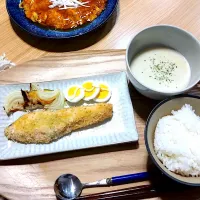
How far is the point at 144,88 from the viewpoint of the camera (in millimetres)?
1010

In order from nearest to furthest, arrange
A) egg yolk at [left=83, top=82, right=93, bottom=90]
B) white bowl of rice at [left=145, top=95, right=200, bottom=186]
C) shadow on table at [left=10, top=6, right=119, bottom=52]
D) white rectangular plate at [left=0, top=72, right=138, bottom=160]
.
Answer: white bowl of rice at [left=145, top=95, right=200, bottom=186]
white rectangular plate at [left=0, top=72, right=138, bottom=160]
egg yolk at [left=83, top=82, right=93, bottom=90]
shadow on table at [left=10, top=6, right=119, bottom=52]

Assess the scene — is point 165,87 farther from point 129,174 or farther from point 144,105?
point 129,174

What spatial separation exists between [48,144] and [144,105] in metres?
0.32

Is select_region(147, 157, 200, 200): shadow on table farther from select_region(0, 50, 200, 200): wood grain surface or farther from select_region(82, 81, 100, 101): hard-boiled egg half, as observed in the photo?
select_region(82, 81, 100, 101): hard-boiled egg half

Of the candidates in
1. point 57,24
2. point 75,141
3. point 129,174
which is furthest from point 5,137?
point 57,24

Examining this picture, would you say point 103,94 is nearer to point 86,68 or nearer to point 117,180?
point 86,68

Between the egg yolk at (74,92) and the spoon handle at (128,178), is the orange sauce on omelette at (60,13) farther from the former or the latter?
the spoon handle at (128,178)

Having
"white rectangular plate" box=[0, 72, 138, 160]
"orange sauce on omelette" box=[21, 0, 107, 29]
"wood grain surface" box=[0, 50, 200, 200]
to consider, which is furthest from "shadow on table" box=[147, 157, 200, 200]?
"orange sauce on omelette" box=[21, 0, 107, 29]

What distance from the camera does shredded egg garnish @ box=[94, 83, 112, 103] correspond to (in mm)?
1123

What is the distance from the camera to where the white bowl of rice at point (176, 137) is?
920 millimetres

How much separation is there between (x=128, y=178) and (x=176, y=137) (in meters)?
0.17

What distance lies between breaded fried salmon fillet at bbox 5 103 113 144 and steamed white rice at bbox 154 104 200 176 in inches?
7.4

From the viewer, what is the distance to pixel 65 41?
51.7 inches

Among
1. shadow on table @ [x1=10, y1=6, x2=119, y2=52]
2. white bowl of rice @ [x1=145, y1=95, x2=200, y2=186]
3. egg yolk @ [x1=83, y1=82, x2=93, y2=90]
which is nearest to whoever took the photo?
white bowl of rice @ [x1=145, y1=95, x2=200, y2=186]
